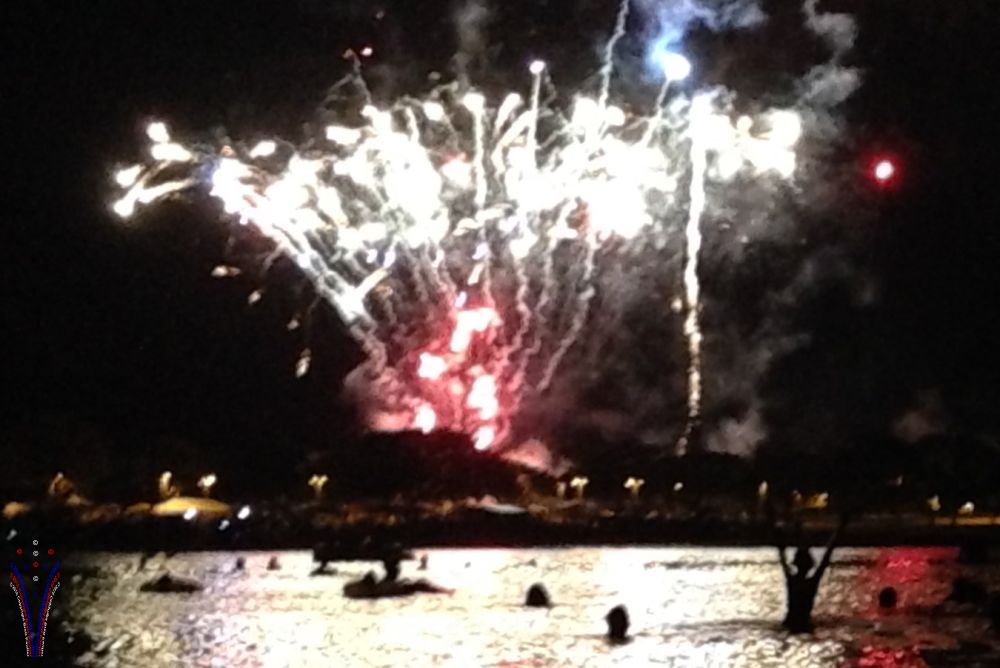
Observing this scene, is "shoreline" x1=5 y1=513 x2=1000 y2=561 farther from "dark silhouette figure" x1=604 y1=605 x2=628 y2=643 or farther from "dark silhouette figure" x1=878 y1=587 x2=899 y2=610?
"dark silhouette figure" x1=604 y1=605 x2=628 y2=643

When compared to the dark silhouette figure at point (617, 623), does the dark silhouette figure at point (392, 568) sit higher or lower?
higher

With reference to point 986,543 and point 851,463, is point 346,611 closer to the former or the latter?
point 986,543

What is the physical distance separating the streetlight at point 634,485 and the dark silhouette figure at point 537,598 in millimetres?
Answer: 68547

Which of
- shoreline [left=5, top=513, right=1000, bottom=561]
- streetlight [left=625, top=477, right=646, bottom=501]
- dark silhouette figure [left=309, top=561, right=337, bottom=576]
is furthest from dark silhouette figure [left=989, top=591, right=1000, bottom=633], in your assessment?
streetlight [left=625, top=477, right=646, bottom=501]

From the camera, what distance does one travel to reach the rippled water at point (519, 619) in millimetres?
21531

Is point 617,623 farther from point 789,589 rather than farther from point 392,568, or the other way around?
point 392,568

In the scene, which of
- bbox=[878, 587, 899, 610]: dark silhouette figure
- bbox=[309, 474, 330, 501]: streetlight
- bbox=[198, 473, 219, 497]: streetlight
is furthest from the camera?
bbox=[309, 474, 330, 501]: streetlight

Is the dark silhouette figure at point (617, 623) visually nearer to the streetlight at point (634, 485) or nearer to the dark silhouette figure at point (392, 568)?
the dark silhouette figure at point (392, 568)

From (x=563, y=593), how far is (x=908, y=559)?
17.9m

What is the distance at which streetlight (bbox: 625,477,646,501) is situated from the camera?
99.8m

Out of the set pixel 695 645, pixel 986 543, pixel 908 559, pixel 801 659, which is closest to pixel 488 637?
pixel 695 645

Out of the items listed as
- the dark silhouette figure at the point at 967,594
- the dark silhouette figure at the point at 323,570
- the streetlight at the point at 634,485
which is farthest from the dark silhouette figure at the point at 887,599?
the streetlight at the point at 634,485

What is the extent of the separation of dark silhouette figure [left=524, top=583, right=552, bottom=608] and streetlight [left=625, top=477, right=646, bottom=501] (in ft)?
225

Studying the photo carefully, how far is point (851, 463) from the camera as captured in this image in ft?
335
